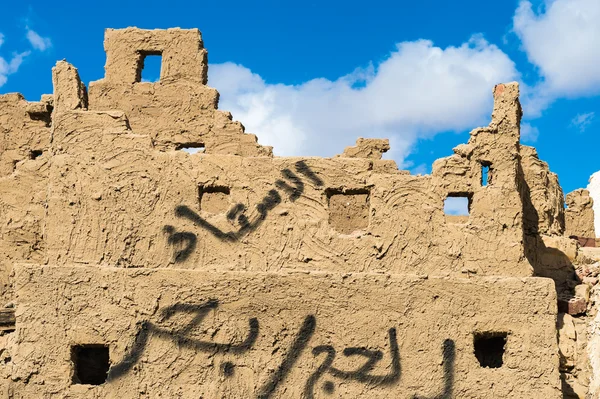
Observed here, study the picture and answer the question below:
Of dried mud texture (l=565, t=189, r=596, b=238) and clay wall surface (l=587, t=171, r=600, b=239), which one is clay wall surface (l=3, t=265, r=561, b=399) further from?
clay wall surface (l=587, t=171, r=600, b=239)

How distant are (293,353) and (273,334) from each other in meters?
0.23

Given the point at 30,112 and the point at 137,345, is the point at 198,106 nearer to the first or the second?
the point at 30,112

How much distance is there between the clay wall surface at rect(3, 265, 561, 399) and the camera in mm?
5555

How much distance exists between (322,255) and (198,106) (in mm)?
4817

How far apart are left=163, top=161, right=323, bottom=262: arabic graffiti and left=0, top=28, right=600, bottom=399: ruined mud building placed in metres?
0.01

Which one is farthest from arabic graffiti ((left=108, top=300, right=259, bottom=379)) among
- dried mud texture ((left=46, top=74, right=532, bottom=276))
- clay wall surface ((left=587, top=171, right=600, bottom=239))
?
clay wall surface ((left=587, top=171, right=600, bottom=239))

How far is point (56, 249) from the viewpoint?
582 centimetres

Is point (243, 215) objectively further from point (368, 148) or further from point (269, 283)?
point (368, 148)

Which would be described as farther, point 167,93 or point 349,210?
point 167,93

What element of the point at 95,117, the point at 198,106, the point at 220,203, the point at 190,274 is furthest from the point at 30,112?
the point at 190,274

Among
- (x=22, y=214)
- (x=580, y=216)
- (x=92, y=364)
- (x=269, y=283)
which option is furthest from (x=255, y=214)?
(x=580, y=216)

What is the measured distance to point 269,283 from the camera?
5.68 meters

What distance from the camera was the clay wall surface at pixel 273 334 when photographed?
5555 mm

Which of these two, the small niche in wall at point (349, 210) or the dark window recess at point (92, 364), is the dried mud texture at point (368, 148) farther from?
the dark window recess at point (92, 364)
